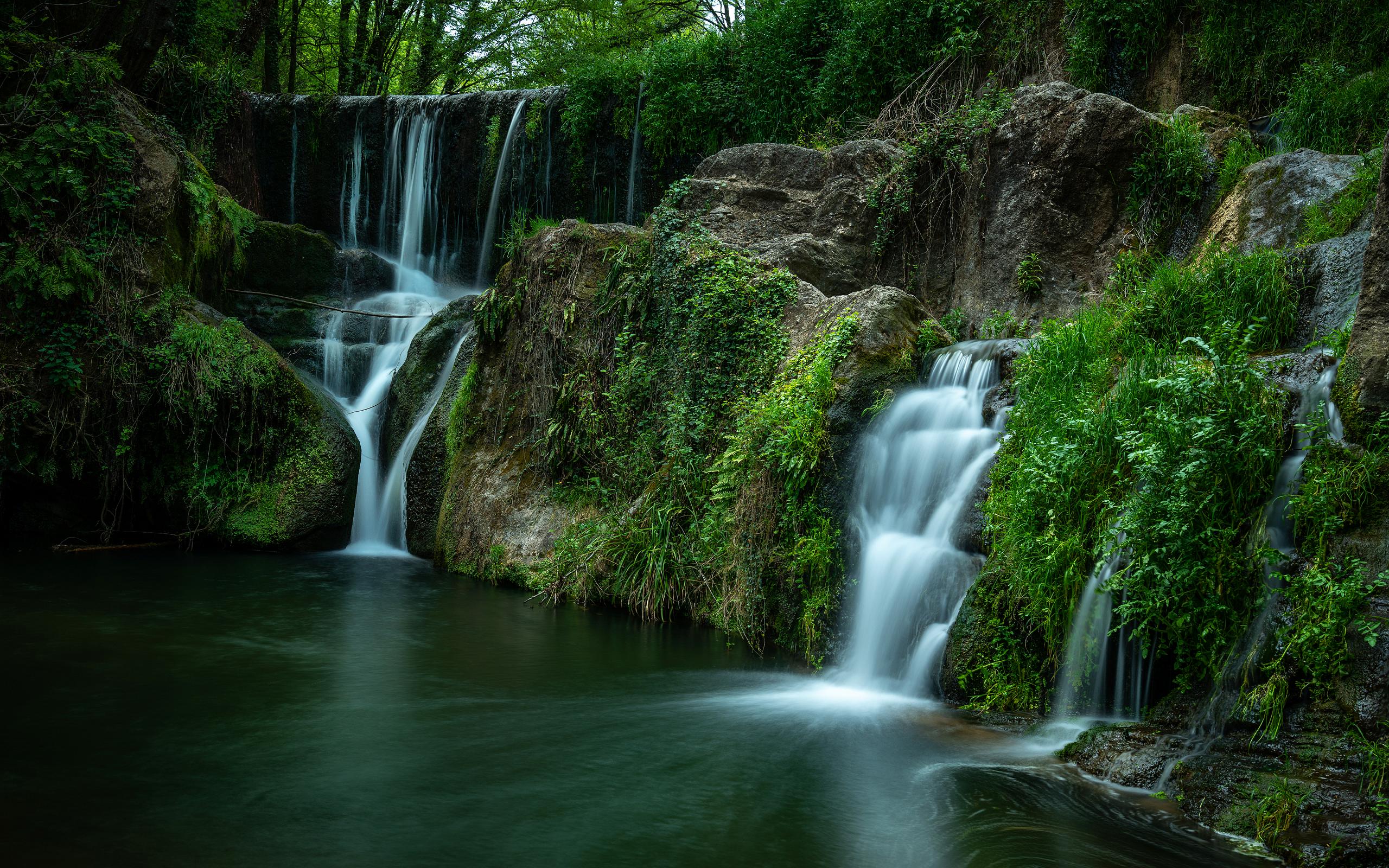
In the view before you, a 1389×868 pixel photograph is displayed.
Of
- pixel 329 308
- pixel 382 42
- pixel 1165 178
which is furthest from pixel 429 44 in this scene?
pixel 1165 178

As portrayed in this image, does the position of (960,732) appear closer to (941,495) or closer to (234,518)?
(941,495)

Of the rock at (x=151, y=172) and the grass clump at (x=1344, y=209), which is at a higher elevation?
the rock at (x=151, y=172)

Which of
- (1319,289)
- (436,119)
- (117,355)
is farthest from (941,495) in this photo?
(436,119)

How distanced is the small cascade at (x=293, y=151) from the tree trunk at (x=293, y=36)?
292 cm

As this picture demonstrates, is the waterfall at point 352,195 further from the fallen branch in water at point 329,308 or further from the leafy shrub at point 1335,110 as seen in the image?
the leafy shrub at point 1335,110

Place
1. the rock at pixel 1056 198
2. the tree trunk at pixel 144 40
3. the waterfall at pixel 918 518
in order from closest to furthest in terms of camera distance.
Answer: the waterfall at pixel 918 518, the rock at pixel 1056 198, the tree trunk at pixel 144 40

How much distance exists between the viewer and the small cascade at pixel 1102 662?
4.80 meters

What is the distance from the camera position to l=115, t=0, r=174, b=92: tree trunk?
12094 mm

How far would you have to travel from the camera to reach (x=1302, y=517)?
4.36 metres

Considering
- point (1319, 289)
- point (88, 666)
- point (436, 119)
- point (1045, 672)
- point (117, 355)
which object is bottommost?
point (88, 666)

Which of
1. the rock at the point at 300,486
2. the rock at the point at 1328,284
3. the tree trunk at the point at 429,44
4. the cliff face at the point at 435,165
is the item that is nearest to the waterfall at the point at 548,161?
the cliff face at the point at 435,165

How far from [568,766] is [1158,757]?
8.94 feet

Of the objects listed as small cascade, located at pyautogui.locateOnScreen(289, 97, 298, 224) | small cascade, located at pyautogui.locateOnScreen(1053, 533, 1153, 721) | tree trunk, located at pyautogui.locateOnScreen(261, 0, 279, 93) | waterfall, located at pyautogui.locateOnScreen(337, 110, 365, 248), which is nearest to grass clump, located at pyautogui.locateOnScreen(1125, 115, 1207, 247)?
small cascade, located at pyautogui.locateOnScreen(1053, 533, 1153, 721)

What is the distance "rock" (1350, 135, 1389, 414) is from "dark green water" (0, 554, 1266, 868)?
7.26 feet
